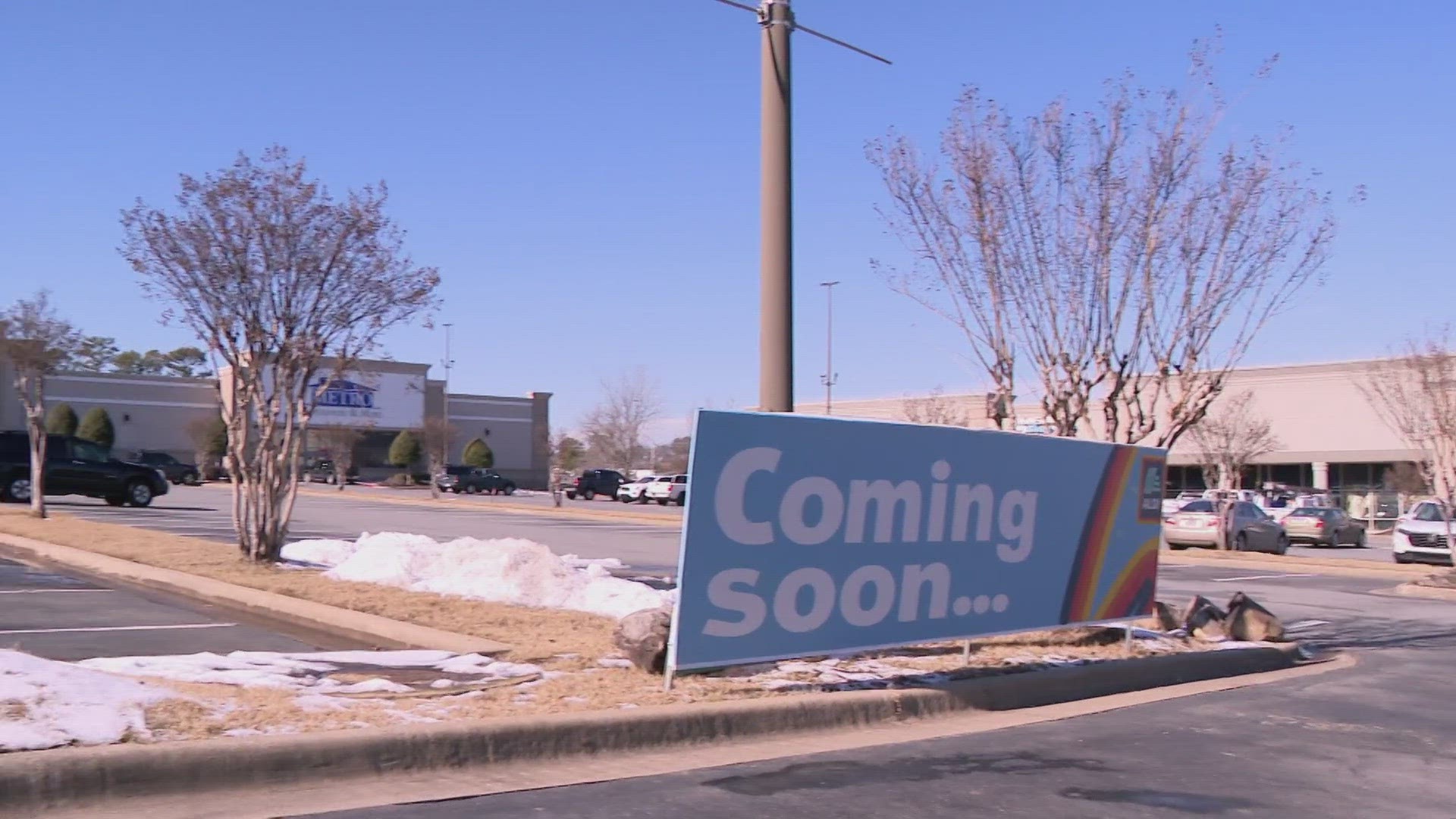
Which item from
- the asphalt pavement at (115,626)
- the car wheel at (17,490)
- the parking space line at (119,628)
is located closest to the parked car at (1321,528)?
the asphalt pavement at (115,626)

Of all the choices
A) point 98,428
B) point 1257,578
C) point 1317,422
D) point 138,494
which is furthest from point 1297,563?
point 98,428

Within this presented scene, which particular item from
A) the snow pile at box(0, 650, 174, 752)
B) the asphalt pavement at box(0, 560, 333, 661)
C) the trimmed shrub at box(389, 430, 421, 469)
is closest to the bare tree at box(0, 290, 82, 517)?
the asphalt pavement at box(0, 560, 333, 661)

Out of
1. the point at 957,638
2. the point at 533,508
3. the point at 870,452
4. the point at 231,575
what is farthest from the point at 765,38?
the point at 533,508

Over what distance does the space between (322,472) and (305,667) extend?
7880 centimetres

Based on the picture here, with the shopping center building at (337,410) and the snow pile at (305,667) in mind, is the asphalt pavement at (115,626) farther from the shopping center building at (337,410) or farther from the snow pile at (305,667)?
the shopping center building at (337,410)

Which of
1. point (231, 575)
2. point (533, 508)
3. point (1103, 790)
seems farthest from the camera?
point (533, 508)

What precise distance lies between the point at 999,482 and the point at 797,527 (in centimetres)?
243

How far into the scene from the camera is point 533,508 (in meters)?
49.0

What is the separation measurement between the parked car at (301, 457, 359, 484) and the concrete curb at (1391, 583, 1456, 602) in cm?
6658

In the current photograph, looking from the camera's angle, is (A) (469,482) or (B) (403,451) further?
(B) (403,451)

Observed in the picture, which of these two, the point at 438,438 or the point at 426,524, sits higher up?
the point at 438,438

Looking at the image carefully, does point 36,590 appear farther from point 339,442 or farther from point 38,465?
point 339,442

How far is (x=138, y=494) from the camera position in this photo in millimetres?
36594

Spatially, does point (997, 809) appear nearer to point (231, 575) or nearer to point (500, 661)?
point (500, 661)
